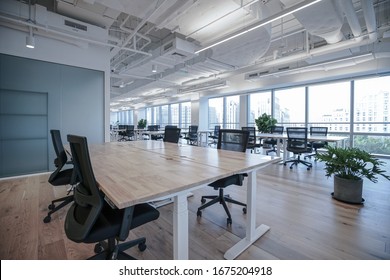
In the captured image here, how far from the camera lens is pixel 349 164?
260 centimetres

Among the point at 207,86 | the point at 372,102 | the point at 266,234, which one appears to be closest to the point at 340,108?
the point at 372,102

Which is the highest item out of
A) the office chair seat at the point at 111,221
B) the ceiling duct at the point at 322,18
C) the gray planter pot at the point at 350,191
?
the ceiling duct at the point at 322,18

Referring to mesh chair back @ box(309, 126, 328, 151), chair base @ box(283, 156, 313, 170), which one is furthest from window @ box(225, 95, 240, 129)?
chair base @ box(283, 156, 313, 170)

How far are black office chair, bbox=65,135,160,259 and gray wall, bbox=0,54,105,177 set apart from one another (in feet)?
12.0

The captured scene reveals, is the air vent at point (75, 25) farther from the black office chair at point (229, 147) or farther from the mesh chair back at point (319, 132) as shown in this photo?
the mesh chair back at point (319, 132)

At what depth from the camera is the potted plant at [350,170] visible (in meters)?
2.52

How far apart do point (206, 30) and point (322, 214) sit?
3.48 m

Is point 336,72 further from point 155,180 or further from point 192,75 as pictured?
point 155,180

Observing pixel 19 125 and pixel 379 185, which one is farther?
pixel 19 125

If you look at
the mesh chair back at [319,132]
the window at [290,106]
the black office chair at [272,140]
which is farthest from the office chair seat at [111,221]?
the window at [290,106]

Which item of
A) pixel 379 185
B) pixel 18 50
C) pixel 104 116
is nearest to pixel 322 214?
pixel 379 185

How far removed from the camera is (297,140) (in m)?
4.68

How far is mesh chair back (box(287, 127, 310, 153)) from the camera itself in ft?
15.0

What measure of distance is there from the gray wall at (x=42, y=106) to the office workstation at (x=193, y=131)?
21 millimetres
